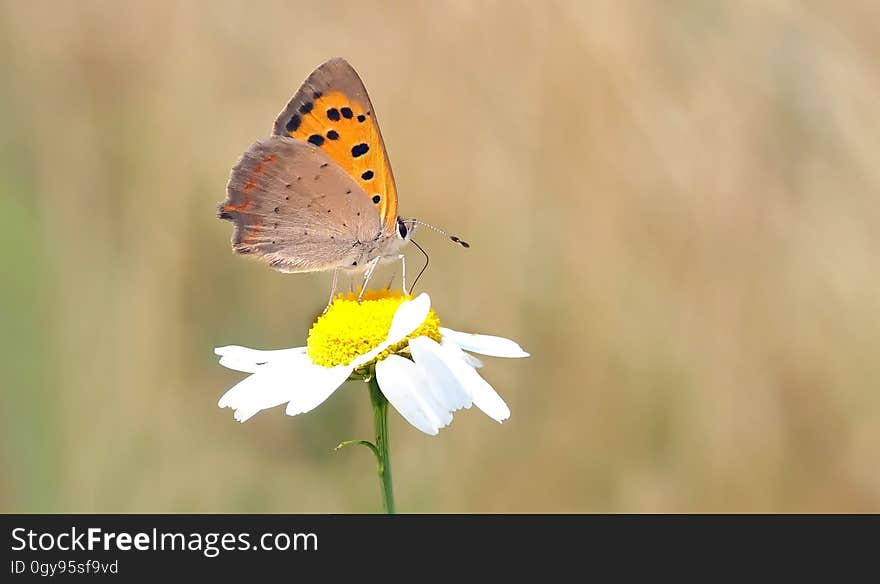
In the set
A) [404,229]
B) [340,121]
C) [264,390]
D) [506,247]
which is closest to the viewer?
[264,390]

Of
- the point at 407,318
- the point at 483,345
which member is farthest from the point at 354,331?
the point at 483,345

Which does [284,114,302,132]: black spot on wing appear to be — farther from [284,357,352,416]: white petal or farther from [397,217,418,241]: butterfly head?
[284,357,352,416]: white petal

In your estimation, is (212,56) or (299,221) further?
(212,56)

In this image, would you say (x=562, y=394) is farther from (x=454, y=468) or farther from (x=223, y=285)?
(x=223, y=285)

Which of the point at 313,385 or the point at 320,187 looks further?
the point at 320,187

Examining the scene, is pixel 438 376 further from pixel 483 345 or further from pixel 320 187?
pixel 320 187

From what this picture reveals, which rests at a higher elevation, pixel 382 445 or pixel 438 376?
pixel 438 376

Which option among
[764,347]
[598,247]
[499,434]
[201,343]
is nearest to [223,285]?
[201,343]
